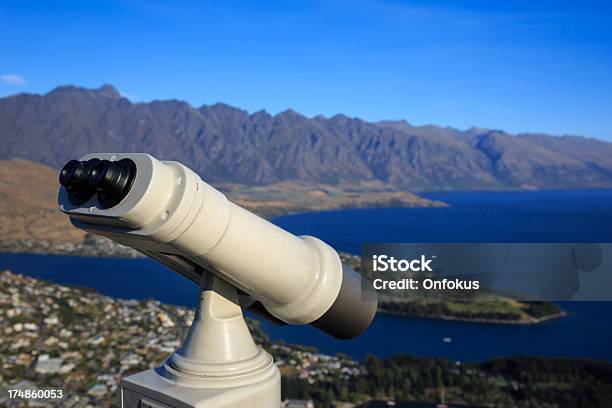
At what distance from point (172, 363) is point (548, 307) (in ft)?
118

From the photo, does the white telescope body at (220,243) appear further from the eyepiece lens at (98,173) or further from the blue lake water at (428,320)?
the blue lake water at (428,320)

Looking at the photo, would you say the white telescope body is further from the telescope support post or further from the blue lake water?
the blue lake water

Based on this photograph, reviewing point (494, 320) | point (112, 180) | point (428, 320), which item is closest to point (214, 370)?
point (112, 180)

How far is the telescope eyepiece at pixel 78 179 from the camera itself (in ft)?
4.82

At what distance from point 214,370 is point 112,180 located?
62 centimetres

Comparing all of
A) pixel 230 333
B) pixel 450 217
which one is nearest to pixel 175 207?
pixel 230 333

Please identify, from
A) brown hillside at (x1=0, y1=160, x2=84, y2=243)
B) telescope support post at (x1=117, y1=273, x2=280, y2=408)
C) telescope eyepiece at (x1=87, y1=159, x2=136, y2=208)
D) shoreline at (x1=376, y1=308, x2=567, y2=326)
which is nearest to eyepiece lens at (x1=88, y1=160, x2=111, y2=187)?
telescope eyepiece at (x1=87, y1=159, x2=136, y2=208)

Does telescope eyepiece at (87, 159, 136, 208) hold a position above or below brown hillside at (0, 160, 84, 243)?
below

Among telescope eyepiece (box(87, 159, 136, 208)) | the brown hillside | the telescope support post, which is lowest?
the telescope support post

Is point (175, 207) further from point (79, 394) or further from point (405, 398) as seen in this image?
point (405, 398)

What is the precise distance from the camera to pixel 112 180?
140 cm

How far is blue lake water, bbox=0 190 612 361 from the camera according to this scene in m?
27.5

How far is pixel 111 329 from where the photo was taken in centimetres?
2355

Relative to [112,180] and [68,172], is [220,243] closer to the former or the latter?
[112,180]
